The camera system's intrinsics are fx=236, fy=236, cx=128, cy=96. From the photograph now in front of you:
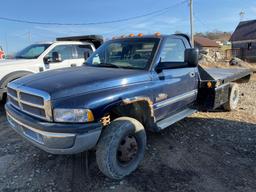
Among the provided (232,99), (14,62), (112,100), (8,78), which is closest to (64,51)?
(14,62)

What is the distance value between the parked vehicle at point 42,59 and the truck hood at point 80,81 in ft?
10.0

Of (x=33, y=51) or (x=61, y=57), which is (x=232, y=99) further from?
(x=33, y=51)

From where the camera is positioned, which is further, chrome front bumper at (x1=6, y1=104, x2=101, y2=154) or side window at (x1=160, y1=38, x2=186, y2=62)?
side window at (x1=160, y1=38, x2=186, y2=62)

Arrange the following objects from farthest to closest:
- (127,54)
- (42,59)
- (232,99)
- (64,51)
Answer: (64,51) → (42,59) → (232,99) → (127,54)

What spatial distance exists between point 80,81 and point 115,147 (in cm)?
96

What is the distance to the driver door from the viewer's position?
688cm

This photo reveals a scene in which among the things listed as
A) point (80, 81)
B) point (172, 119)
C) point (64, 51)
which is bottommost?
point (172, 119)

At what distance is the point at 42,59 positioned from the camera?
22.4 ft

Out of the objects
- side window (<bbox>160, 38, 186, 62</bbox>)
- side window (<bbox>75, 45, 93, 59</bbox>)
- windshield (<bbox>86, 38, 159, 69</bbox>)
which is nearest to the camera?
windshield (<bbox>86, 38, 159, 69</bbox>)

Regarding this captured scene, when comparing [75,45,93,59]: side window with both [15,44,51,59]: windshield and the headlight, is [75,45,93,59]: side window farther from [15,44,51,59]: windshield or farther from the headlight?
the headlight

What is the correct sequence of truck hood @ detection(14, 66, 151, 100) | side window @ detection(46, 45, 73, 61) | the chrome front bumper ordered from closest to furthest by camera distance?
the chrome front bumper, truck hood @ detection(14, 66, 151, 100), side window @ detection(46, 45, 73, 61)

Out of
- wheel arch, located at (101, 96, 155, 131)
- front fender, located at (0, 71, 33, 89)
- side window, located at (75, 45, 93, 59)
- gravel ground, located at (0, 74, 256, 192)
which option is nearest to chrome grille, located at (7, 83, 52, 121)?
wheel arch, located at (101, 96, 155, 131)

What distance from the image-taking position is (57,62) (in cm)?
705

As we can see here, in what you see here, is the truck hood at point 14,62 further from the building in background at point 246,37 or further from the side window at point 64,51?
the building in background at point 246,37
